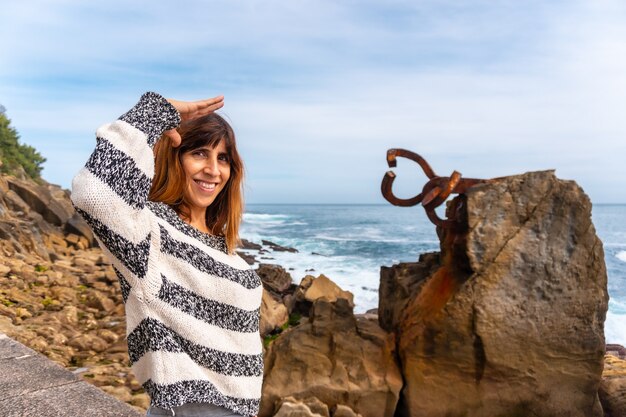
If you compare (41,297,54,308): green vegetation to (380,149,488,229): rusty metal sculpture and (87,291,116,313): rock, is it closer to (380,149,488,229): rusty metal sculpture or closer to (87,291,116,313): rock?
(87,291,116,313): rock

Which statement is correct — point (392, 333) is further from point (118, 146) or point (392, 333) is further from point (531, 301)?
point (118, 146)

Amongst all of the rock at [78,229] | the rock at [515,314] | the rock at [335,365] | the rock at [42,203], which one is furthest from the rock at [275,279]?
the rock at [42,203]

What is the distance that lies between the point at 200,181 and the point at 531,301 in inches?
150

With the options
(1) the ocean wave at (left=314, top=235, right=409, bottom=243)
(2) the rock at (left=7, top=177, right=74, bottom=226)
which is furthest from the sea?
(2) the rock at (left=7, top=177, right=74, bottom=226)

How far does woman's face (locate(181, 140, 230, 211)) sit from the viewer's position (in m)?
1.84

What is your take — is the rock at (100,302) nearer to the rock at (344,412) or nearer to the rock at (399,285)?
the rock at (399,285)

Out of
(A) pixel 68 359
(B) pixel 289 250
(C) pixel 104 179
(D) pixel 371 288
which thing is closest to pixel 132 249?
(C) pixel 104 179

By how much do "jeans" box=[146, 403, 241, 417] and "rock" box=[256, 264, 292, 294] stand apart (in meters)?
8.17

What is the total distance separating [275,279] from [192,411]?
849 centimetres

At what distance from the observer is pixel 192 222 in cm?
186

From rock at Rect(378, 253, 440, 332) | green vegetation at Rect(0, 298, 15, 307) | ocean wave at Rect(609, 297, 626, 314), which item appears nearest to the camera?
rock at Rect(378, 253, 440, 332)

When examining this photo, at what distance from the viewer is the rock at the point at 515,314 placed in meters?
4.81

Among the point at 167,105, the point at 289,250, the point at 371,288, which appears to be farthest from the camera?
the point at 289,250

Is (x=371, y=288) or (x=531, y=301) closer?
(x=531, y=301)
